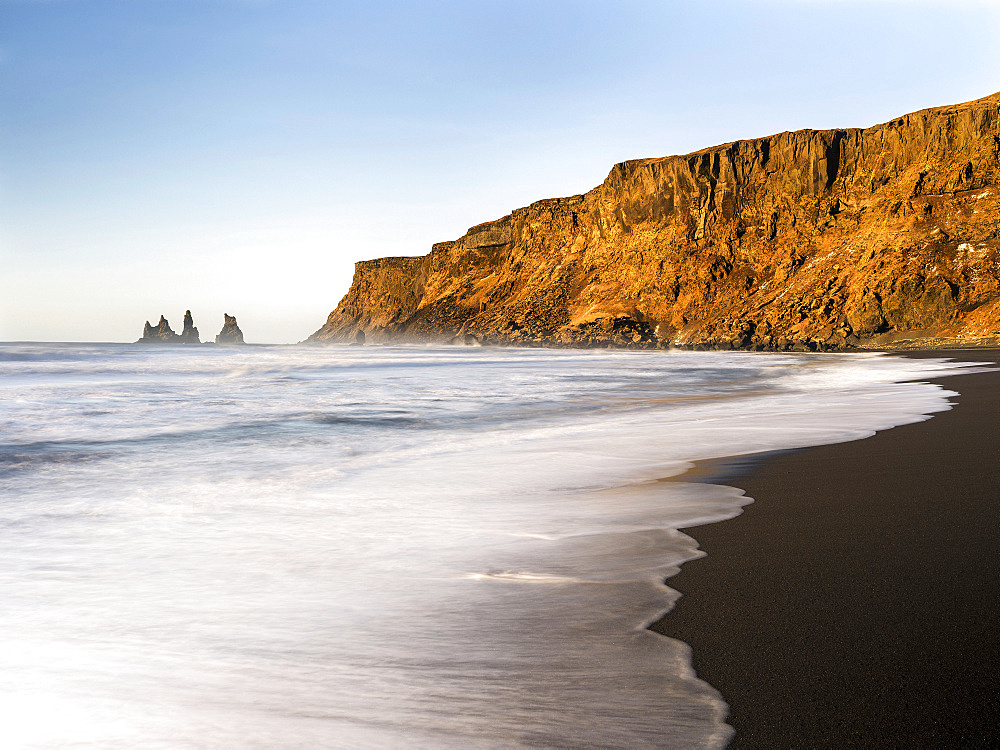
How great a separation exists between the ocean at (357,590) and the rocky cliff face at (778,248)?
48807 mm

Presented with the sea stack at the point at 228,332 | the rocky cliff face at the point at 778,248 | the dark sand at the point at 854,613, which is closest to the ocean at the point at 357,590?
the dark sand at the point at 854,613

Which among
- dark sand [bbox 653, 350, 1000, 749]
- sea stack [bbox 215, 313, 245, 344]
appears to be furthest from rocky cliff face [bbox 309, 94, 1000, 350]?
sea stack [bbox 215, 313, 245, 344]

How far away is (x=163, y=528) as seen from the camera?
422cm

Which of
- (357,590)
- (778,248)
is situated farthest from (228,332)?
(357,590)

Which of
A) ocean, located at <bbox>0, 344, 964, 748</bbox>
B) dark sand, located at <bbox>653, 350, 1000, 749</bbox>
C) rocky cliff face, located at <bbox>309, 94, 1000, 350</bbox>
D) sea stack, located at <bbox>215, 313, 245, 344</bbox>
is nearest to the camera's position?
dark sand, located at <bbox>653, 350, 1000, 749</bbox>

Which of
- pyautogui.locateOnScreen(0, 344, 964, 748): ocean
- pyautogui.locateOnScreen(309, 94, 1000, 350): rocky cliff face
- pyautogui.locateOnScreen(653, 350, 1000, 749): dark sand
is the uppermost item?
pyautogui.locateOnScreen(309, 94, 1000, 350): rocky cliff face

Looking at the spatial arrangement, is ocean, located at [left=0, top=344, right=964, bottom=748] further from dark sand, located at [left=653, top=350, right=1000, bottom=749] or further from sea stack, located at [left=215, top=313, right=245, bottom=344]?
sea stack, located at [left=215, top=313, right=245, bottom=344]

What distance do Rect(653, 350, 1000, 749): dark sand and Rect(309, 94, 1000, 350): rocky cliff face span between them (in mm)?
48594

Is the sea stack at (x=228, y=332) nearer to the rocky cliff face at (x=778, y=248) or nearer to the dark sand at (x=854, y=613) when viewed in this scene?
the rocky cliff face at (x=778, y=248)

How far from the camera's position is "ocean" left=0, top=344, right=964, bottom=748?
6.19 feet

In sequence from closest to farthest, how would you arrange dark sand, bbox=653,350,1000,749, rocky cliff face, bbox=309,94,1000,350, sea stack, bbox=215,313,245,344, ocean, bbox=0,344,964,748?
dark sand, bbox=653,350,1000,749 < ocean, bbox=0,344,964,748 < rocky cliff face, bbox=309,94,1000,350 < sea stack, bbox=215,313,245,344

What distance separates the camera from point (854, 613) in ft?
7.87

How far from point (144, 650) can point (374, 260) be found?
137050mm

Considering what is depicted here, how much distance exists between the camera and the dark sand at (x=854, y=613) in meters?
1.74
